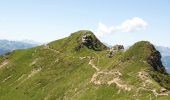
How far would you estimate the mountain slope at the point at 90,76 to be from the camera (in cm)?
12281

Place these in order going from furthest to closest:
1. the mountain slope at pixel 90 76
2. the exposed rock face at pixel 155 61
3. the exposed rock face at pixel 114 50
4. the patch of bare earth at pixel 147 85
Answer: the exposed rock face at pixel 114 50 < the exposed rock face at pixel 155 61 < the mountain slope at pixel 90 76 < the patch of bare earth at pixel 147 85

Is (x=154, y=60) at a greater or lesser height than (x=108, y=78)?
greater

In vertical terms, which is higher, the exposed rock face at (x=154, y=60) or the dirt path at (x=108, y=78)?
the exposed rock face at (x=154, y=60)

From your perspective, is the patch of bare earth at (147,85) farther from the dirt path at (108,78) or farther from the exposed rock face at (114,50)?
the exposed rock face at (114,50)

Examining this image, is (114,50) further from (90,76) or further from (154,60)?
(154,60)

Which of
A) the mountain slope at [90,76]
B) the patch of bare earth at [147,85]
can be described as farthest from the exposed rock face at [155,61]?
the patch of bare earth at [147,85]

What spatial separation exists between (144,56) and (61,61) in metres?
55.8

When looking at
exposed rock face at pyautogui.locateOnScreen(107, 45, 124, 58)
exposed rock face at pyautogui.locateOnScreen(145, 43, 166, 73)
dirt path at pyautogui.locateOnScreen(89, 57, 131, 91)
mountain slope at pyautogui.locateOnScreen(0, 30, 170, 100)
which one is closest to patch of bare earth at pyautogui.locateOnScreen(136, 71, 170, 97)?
mountain slope at pyautogui.locateOnScreen(0, 30, 170, 100)

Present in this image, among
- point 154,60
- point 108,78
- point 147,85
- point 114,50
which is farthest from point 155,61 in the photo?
point 147,85

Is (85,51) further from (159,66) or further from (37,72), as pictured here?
(159,66)

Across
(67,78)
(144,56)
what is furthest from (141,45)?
(67,78)

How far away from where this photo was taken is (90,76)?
149125 mm

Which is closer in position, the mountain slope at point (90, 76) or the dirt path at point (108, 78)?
the mountain slope at point (90, 76)

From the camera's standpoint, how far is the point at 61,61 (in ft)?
601
